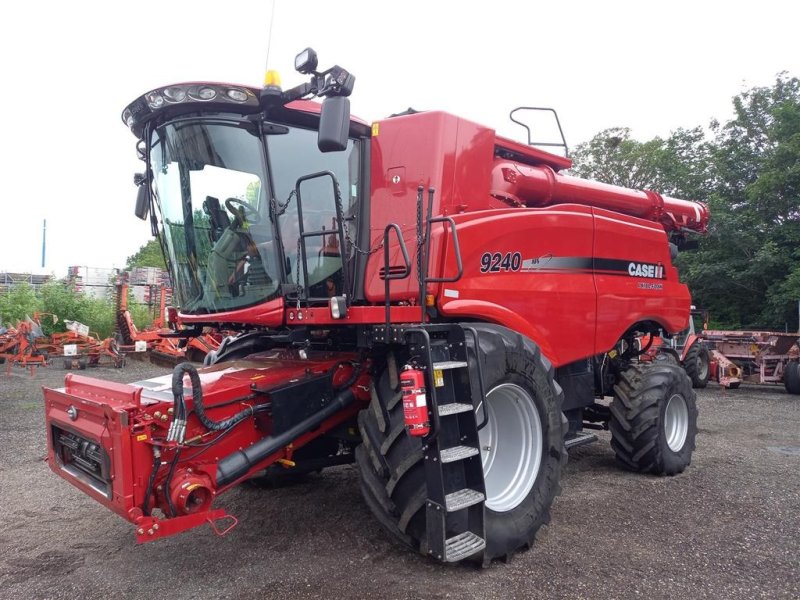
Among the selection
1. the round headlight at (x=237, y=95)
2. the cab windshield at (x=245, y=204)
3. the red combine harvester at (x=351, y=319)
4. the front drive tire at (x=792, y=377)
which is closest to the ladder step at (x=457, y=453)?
the red combine harvester at (x=351, y=319)

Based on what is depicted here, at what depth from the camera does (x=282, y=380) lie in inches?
146

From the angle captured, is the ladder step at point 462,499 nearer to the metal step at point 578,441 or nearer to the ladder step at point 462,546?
the ladder step at point 462,546

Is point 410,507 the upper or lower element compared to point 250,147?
lower

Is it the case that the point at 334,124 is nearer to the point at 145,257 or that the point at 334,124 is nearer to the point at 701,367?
the point at 701,367

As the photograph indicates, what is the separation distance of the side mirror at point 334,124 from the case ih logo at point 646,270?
10.7ft

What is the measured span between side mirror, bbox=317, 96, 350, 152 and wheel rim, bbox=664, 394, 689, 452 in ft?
13.7

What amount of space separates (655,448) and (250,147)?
4.18m

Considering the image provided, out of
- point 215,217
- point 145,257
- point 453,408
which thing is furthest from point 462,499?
point 145,257

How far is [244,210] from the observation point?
3.86 meters

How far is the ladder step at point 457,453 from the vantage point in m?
3.21

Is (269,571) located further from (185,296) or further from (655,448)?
(655,448)

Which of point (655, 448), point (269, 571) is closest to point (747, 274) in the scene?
point (655, 448)

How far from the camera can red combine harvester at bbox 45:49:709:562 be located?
3229 millimetres

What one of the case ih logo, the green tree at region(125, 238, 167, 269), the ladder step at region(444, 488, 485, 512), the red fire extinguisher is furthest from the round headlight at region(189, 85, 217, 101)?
the green tree at region(125, 238, 167, 269)
